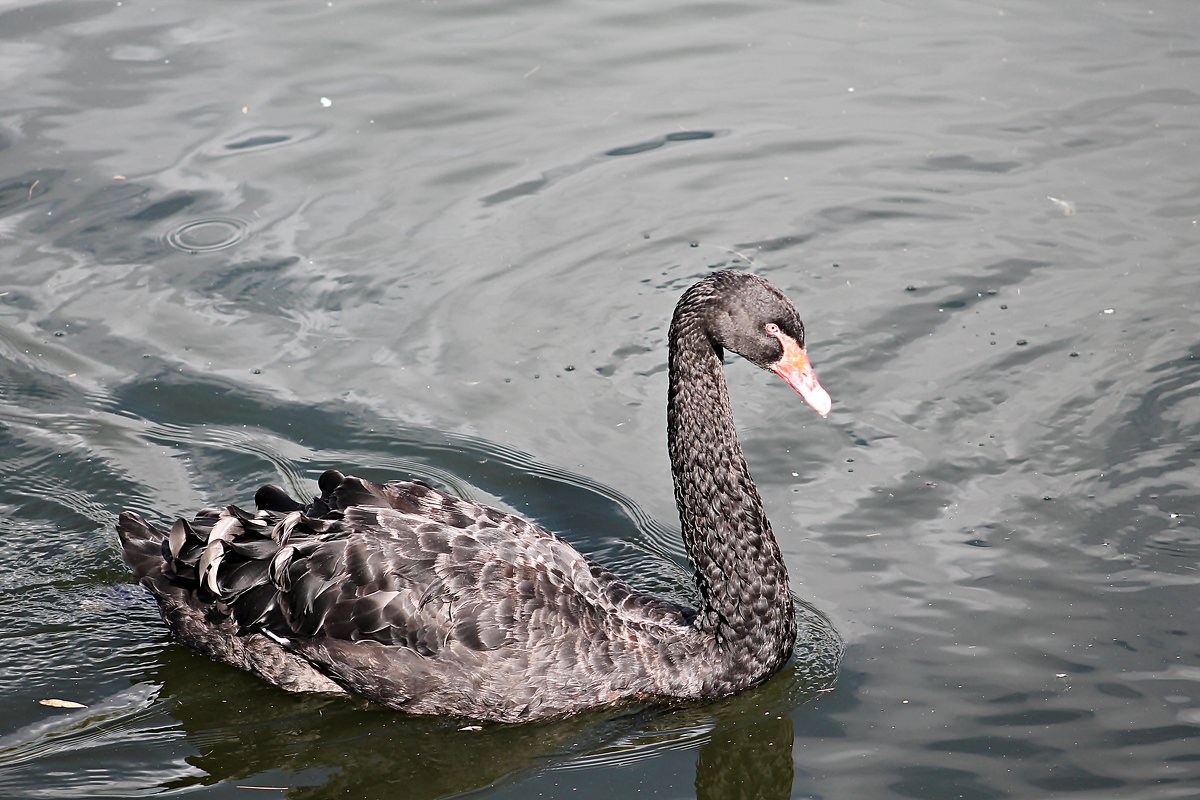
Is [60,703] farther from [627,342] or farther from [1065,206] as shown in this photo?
[1065,206]

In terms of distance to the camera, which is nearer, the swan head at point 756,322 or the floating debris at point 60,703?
the swan head at point 756,322

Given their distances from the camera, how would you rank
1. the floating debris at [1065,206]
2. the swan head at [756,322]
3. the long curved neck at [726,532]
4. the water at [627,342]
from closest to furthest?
the swan head at [756,322] → the water at [627,342] → the long curved neck at [726,532] → the floating debris at [1065,206]

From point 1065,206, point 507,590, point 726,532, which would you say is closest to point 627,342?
point 726,532

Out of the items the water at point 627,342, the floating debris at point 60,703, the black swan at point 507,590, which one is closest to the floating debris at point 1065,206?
the water at point 627,342

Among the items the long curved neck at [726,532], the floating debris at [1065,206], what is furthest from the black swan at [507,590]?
the floating debris at [1065,206]

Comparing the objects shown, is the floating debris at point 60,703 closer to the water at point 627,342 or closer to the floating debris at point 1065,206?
the water at point 627,342

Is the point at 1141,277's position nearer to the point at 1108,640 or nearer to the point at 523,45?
the point at 1108,640

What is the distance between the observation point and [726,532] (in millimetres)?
5996

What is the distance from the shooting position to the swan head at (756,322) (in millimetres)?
5664

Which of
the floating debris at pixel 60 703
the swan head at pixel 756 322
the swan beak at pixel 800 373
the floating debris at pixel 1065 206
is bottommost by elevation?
the floating debris at pixel 60 703

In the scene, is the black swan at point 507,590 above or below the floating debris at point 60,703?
above

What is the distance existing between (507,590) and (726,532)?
3.18ft

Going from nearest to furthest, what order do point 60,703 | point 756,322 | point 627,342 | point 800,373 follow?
point 756,322 < point 800,373 < point 60,703 < point 627,342

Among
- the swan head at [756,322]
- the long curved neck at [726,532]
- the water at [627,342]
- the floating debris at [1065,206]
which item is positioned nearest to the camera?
the swan head at [756,322]
